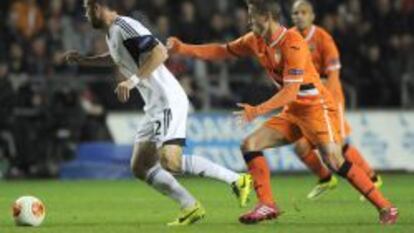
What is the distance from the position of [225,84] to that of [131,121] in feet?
6.15

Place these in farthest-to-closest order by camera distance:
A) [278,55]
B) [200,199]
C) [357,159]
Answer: [200,199] < [357,159] < [278,55]

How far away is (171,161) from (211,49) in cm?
144

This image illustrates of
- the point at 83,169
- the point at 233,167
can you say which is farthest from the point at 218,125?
the point at 83,169

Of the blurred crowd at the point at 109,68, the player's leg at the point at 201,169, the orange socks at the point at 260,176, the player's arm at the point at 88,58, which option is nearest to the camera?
the player's leg at the point at 201,169

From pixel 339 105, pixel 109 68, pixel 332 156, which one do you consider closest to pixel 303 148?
pixel 339 105

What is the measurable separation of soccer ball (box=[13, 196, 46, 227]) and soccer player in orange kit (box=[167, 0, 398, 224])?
1.76 metres

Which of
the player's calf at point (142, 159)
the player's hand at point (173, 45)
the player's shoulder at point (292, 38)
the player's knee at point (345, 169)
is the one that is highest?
the player's shoulder at point (292, 38)

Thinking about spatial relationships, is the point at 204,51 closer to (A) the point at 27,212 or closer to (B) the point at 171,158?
(B) the point at 171,158

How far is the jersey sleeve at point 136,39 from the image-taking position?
388 inches

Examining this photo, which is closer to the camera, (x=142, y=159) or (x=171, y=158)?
(x=171, y=158)

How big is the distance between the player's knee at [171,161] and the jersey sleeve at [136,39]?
2.76 ft

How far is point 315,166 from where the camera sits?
13625 mm

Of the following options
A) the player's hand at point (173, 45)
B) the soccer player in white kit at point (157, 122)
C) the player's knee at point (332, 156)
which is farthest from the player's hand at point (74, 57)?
the player's knee at point (332, 156)

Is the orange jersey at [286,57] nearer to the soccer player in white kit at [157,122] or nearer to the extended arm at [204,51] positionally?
the extended arm at [204,51]
